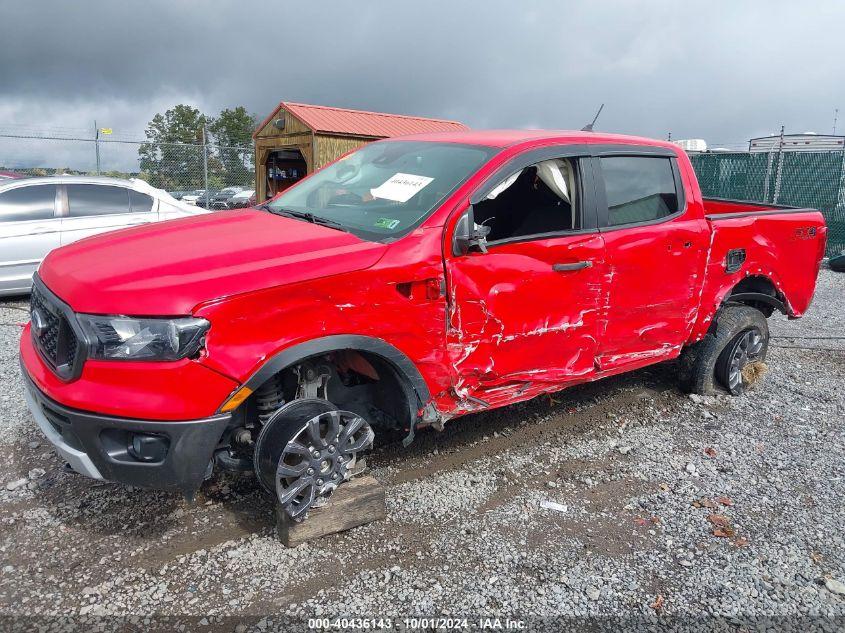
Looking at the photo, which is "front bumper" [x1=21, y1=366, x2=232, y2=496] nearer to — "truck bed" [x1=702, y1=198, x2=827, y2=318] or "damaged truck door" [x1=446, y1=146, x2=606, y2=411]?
"damaged truck door" [x1=446, y1=146, x2=606, y2=411]

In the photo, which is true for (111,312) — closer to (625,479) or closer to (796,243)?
(625,479)

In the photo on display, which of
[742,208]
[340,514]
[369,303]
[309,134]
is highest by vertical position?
[309,134]

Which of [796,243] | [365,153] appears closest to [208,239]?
[365,153]

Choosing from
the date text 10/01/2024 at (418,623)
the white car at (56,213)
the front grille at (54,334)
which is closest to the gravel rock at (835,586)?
the date text 10/01/2024 at (418,623)

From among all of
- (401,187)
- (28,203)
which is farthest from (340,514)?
(28,203)

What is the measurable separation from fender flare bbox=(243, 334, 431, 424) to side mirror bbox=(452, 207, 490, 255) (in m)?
0.61

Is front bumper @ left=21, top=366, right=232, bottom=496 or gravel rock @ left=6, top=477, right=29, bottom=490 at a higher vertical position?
front bumper @ left=21, top=366, right=232, bottom=496

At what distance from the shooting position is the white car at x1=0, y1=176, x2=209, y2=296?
24.7ft

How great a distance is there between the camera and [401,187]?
11.8ft

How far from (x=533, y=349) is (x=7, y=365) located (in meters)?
4.55

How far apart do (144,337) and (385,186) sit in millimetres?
1677

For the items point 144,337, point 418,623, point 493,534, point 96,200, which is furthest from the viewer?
point 96,200

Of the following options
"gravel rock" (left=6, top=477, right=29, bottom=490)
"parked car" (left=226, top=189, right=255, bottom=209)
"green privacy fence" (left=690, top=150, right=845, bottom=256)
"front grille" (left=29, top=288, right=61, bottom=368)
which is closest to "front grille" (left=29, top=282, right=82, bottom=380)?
"front grille" (left=29, top=288, right=61, bottom=368)

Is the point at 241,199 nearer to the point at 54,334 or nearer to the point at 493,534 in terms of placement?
the point at 54,334
